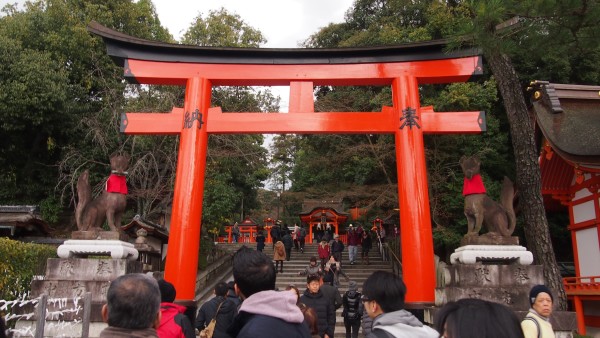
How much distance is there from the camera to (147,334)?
72.7 inches

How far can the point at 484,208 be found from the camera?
6562 millimetres

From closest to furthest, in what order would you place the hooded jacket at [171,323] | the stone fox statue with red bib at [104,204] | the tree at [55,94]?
the hooded jacket at [171,323], the stone fox statue with red bib at [104,204], the tree at [55,94]

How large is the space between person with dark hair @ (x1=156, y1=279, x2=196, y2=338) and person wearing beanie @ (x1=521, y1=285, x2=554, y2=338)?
226 centimetres

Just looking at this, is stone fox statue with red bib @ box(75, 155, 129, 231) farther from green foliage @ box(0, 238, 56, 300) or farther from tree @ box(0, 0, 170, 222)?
tree @ box(0, 0, 170, 222)

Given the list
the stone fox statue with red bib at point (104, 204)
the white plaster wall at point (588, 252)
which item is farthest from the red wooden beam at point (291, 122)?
the white plaster wall at point (588, 252)

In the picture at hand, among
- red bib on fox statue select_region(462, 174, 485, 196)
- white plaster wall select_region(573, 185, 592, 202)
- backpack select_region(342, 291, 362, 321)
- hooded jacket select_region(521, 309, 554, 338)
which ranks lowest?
backpack select_region(342, 291, 362, 321)

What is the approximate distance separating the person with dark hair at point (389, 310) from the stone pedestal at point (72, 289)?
193 inches

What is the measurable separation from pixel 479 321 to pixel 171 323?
6.00 ft

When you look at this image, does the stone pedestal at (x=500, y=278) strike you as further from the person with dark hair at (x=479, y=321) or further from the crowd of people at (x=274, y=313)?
the person with dark hair at (x=479, y=321)

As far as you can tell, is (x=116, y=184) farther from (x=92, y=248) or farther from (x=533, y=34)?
→ (x=533, y=34)

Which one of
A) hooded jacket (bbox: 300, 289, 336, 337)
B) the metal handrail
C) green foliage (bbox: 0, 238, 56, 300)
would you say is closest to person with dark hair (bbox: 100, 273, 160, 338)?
hooded jacket (bbox: 300, 289, 336, 337)

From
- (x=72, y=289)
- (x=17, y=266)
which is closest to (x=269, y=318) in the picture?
(x=72, y=289)

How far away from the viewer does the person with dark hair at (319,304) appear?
5547 millimetres

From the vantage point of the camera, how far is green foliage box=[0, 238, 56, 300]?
22.9ft
